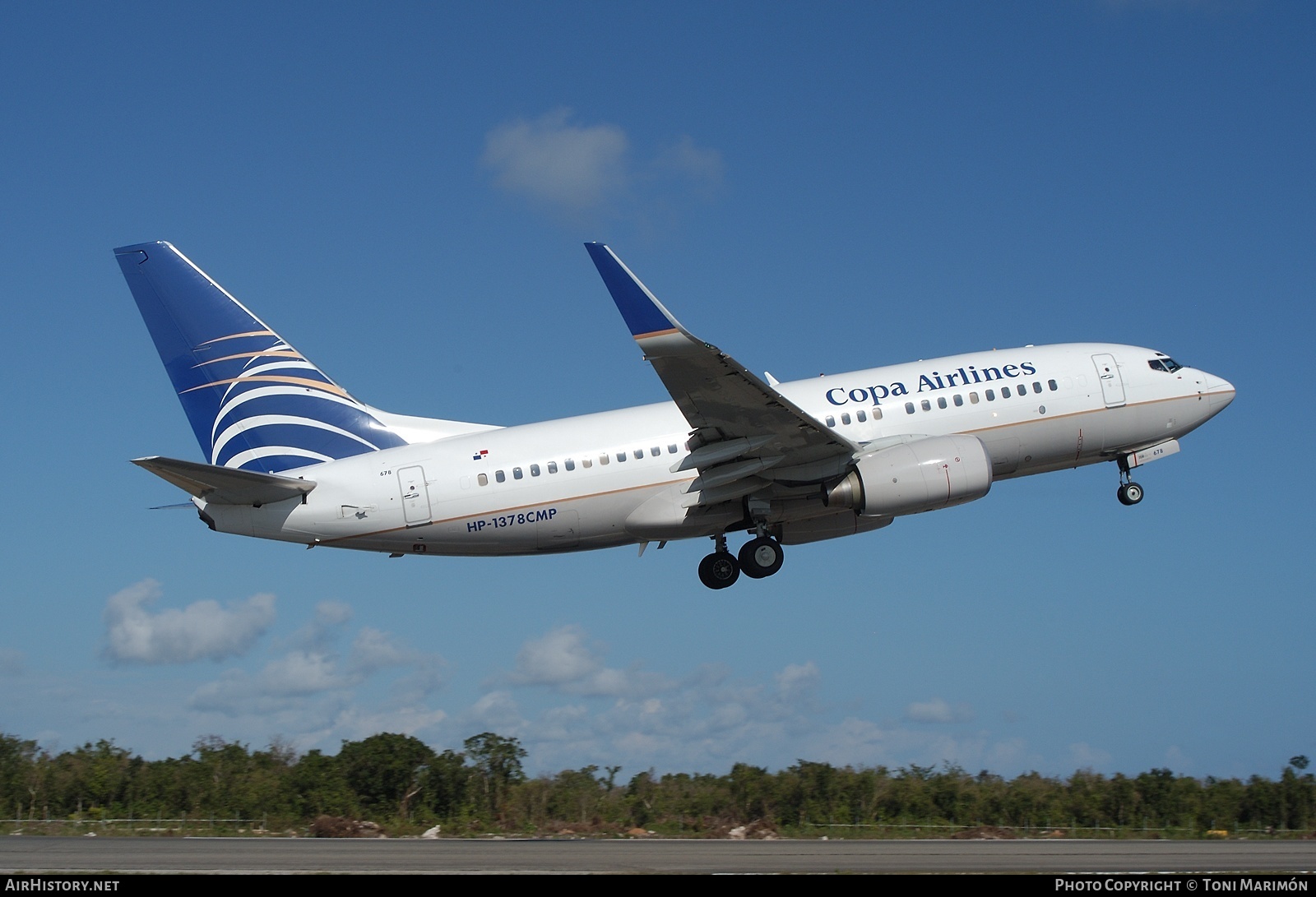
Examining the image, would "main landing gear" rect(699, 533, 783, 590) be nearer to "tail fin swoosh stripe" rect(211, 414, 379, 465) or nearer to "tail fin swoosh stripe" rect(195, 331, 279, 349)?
"tail fin swoosh stripe" rect(211, 414, 379, 465)

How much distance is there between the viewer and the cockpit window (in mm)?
34438

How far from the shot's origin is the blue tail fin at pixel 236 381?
103ft

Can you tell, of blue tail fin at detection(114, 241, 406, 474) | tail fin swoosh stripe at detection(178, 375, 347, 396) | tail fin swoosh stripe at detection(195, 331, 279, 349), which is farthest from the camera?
tail fin swoosh stripe at detection(195, 331, 279, 349)

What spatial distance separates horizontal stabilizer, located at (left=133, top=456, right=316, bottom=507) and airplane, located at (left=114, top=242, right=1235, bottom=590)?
57mm

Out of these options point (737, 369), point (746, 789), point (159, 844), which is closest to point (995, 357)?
point (737, 369)

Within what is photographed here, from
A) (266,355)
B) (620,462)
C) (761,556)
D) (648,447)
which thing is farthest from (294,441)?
(761,556)

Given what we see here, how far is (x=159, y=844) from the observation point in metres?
24.9

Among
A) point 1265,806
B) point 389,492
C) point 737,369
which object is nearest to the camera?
point 737,369

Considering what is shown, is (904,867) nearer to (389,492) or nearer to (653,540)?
(653,540)

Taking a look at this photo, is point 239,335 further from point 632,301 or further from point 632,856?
point 632,856

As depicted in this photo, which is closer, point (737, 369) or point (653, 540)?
point (737, 369)

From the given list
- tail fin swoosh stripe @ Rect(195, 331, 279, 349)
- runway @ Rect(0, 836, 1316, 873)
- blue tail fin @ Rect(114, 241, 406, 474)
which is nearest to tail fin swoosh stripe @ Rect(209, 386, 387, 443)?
blue tail fin @ Rect(114, 241, 406, 474)

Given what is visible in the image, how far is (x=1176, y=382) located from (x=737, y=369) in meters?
14.9

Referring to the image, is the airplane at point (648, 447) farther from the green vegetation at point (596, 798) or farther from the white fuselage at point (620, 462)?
the green vegetation at point (596, 798)
